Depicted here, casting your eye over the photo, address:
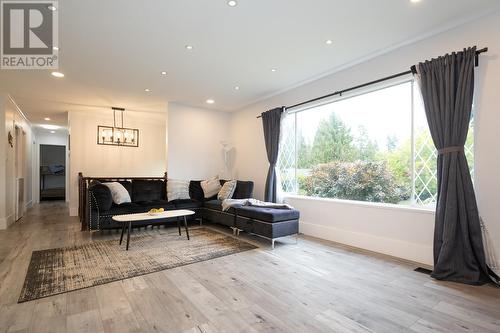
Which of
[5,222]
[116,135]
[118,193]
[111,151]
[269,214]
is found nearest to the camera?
[269,214]

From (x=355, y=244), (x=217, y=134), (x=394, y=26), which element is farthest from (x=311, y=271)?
(x=217, y=134)

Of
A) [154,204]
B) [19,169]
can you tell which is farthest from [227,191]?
[19,169]

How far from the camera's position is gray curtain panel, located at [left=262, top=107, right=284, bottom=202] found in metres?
4.86

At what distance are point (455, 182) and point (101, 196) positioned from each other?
15.8ft

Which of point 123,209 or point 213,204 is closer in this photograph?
point 123,209

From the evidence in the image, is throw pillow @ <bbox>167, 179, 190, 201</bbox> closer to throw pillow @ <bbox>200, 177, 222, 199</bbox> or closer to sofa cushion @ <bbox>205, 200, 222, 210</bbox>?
throw pillow @ <bbox>200, 177, 222, 199</bbox>

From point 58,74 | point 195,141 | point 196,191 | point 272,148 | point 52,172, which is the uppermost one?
point 58,74

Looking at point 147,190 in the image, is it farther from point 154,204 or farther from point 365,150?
point 365,150

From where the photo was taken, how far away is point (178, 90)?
4855 mm

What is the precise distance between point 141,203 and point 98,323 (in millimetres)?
3217

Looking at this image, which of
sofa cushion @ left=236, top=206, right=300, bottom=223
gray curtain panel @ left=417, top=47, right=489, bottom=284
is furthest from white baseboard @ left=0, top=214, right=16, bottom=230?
gray curtain panel @ left=417, top=47, right=489, bottom=284

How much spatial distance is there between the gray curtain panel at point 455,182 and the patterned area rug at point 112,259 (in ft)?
7.37

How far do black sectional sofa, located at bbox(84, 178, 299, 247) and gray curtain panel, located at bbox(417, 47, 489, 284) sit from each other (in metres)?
1.82

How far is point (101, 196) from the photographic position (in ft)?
13.8
